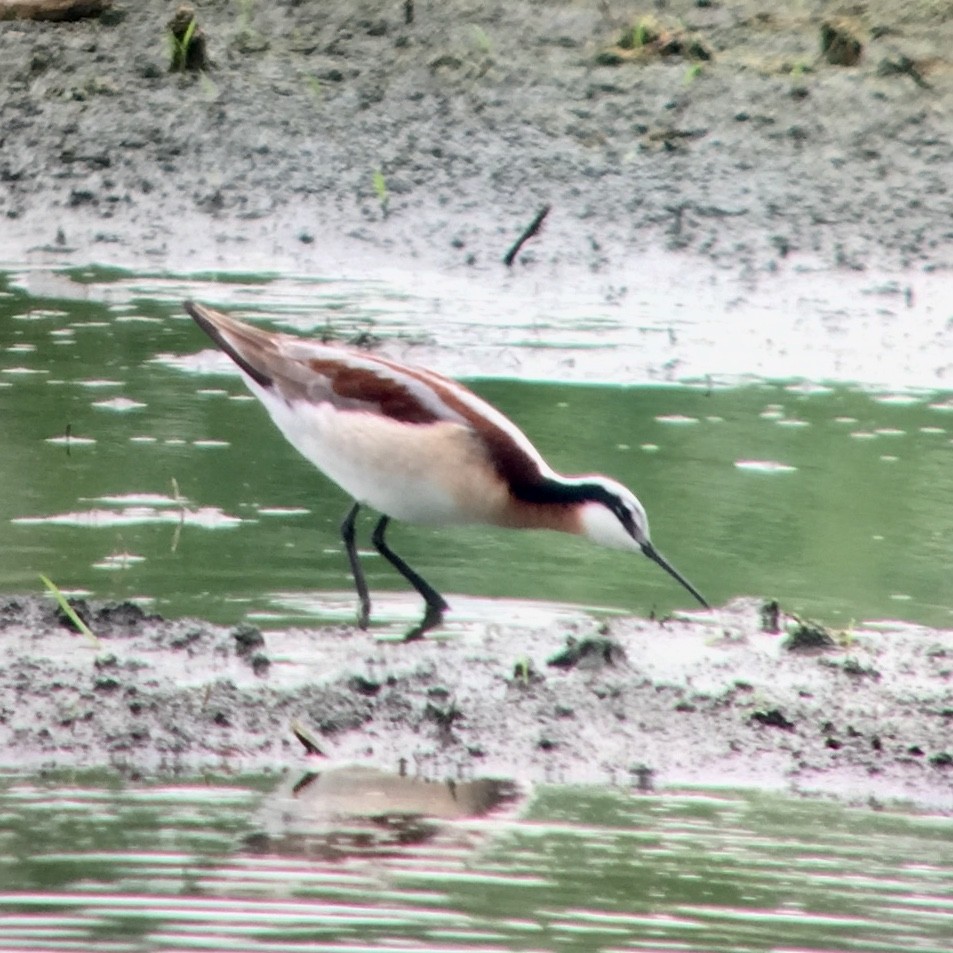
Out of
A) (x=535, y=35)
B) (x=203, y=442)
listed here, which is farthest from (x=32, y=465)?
(x=535, y=35)

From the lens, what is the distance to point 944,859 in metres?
5.12

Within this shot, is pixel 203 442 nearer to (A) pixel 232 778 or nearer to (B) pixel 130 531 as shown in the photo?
(B) pixel 130 531

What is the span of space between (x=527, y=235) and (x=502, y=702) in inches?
226

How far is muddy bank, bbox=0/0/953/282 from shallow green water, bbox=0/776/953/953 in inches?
267

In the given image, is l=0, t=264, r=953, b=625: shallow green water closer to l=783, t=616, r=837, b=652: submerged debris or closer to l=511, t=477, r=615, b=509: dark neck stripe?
l=511, t=477, r=615, b=509: dark neck stripe

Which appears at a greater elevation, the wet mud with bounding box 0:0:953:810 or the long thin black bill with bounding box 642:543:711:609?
the wet mud with bounding box 0:0:953:810

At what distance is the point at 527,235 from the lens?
11.6m

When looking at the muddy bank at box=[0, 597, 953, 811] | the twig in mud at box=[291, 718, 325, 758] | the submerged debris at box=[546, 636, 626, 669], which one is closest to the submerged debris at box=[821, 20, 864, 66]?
the muddy bank at box=[0, 597, 953, 811]

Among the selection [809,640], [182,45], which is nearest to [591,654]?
[809,640]

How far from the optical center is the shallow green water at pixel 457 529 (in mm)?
7305

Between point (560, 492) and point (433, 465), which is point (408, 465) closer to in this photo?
point (433, 465)

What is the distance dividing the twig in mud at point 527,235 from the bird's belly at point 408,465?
4.51 metres

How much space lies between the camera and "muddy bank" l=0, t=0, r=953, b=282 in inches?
482

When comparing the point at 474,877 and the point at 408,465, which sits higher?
the point at 408,465
